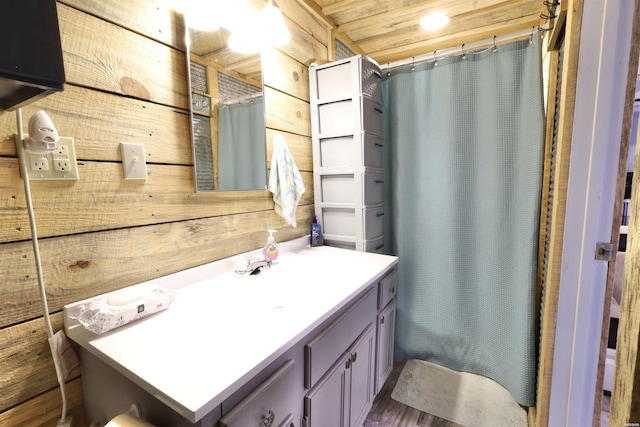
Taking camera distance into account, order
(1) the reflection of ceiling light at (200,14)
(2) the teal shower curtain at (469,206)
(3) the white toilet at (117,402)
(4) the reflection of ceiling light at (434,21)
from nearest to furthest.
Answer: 1. (3) the white toilet at (117,402)
2. (1) the reflection of ceiling light at (200,14)
3. (2) the teal shower curtain at (469,206)
4. (4) the reflection of ceiling light at (434,21)

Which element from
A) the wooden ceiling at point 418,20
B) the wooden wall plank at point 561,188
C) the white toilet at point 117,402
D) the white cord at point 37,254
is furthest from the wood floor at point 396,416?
the wooden ceiling at point 418,20

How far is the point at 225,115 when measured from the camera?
3.93 ft

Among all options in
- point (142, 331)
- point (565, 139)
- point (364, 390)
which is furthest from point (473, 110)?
point (142, 331)

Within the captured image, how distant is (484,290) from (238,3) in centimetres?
194

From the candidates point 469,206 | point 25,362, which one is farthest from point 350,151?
point 25,362

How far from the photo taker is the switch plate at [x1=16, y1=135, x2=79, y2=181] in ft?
2.39

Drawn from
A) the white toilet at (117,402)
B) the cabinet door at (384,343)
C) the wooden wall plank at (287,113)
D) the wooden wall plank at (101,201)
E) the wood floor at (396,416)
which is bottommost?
the wood floor at (396,416)

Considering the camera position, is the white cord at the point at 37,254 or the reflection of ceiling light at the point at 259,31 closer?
the white cord at the point at 37,254

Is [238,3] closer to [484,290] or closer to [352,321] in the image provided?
[352,321]

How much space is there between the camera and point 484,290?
1664mm

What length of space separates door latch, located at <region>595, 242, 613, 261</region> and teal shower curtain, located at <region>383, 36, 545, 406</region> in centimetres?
55

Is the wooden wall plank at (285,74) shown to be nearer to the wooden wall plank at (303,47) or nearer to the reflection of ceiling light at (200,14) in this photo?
the wooden wall plank at (303,47)

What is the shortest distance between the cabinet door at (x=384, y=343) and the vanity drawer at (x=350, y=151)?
807mm

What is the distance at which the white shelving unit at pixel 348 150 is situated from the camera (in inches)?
61.8
